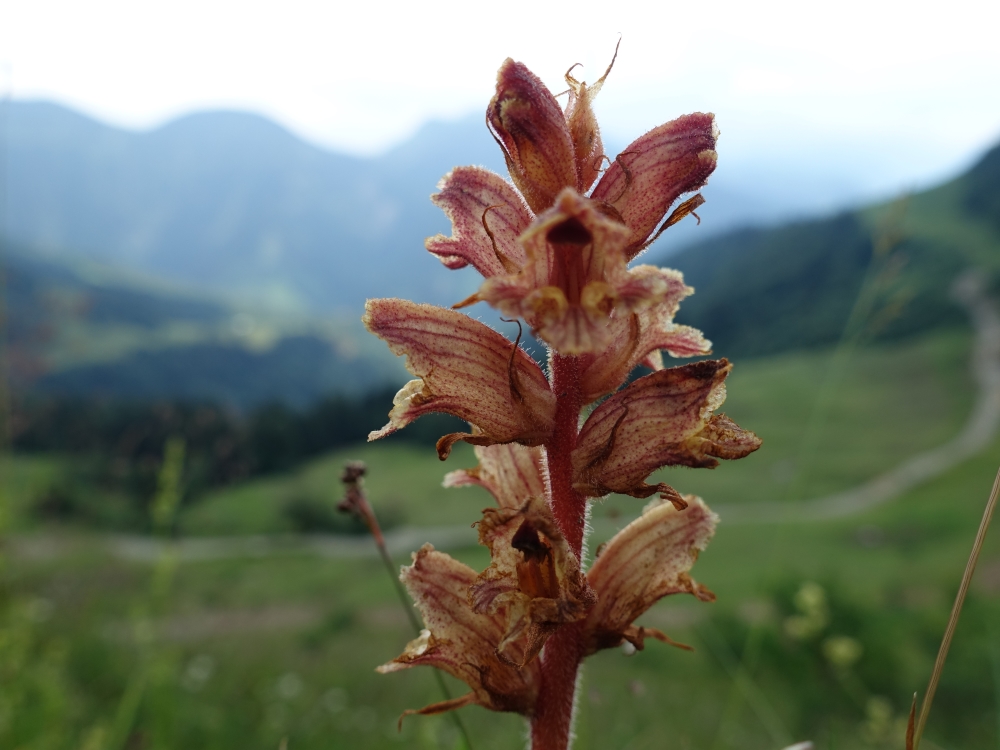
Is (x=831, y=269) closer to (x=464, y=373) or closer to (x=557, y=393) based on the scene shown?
(x=557, y=393)

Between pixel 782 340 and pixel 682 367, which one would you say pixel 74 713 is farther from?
pixel 782 340

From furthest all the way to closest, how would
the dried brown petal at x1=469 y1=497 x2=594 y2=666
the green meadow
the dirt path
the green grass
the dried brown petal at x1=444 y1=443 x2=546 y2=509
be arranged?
the dirt path < the green grass < the green meadow < the dried brown petal at x1=444 y1=443 x2=546 y2=509 < the dried brown petal at x1=469 y1=497 x2=594 y2=666

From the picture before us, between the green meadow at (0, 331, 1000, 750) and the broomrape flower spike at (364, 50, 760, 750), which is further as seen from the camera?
the green meadow at (0, 331, 1000, 750)

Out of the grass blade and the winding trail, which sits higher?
the grass blade

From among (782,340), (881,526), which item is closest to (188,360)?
(782,340)

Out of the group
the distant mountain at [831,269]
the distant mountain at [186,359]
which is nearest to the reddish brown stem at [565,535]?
the distant mountain at [831,269]

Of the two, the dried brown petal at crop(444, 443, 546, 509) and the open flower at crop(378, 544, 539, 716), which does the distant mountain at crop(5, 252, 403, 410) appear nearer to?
the dried brown petal at crop(444, 443, 546, 509)

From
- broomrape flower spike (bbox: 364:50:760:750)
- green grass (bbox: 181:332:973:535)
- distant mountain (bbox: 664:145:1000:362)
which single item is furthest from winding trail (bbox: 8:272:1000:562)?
distant mountain (bbox: 664:145:1000:362)
